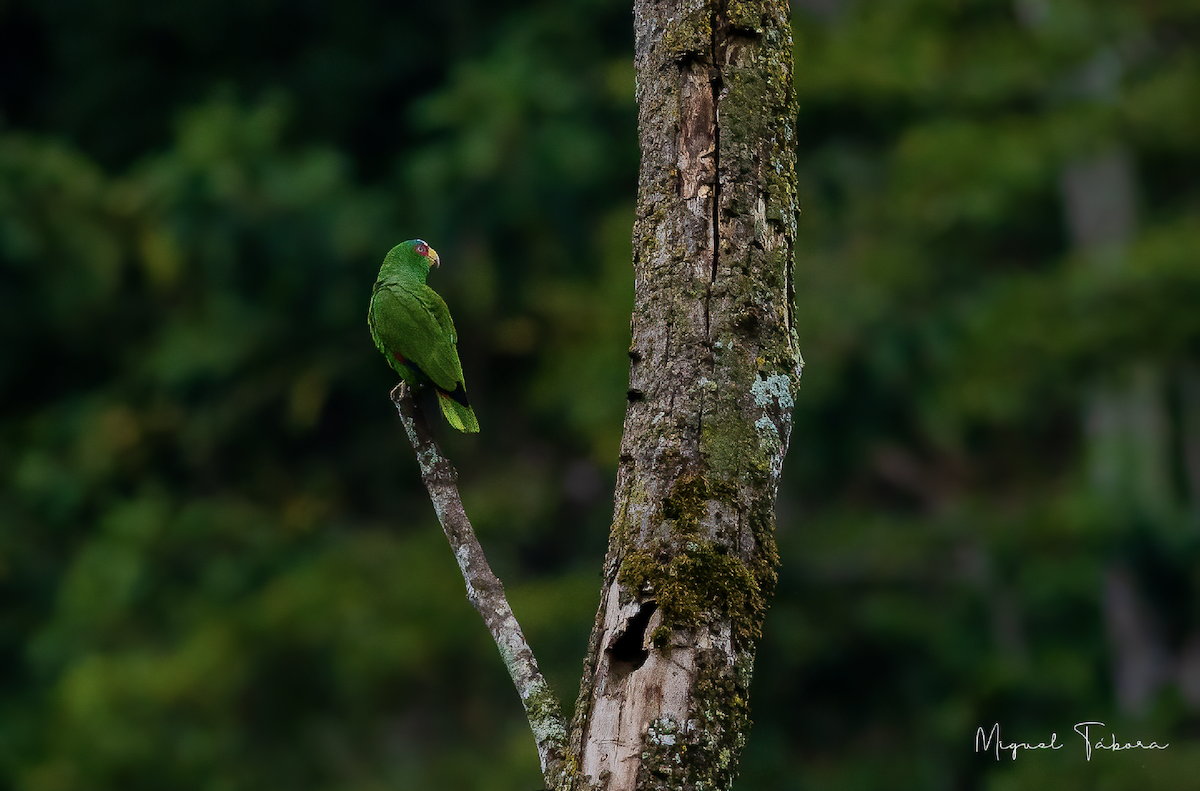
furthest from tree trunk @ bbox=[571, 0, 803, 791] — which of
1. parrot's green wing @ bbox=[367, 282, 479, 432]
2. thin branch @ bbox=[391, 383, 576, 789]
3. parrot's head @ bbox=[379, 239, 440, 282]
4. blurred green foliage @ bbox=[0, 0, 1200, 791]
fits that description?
blurred green foliage @ bbox=[0, 0, 1200, 791]

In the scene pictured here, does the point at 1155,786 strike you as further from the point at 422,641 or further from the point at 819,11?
the point at 819,11

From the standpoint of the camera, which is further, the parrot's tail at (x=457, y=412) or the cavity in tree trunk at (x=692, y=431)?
the parrot's tail at (x=457, y=412)

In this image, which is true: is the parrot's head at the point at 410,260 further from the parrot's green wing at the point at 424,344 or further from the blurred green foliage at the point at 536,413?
the blurred green foliage at the point at 536,413

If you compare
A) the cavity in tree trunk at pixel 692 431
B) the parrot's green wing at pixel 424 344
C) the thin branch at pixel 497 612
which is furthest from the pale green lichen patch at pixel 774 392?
the parrot's green wing at pixel 424 344

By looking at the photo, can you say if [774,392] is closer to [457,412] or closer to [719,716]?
[719,716]

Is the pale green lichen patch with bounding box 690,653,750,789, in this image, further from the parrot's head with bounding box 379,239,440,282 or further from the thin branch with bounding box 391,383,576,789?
the parrot's head with bounding box 379,239,440,282

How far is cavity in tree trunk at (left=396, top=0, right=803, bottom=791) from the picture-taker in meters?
1.68

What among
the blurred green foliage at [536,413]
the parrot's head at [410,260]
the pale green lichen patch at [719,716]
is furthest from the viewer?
the blurred green foliage at [536,413]

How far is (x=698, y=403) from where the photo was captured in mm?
1803

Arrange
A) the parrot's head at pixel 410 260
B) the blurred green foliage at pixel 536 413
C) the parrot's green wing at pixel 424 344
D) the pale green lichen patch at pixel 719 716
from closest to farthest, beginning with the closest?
the pale green lichen patch at pixel 719 716 → the parrot's green wing at pixel 424 344 → the parrot's head at pixel 410 260 → the blurred green foliage at pixel 536 413

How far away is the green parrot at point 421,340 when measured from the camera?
7.93ft

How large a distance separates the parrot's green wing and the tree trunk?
63 cm

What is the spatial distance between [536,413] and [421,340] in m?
5.86

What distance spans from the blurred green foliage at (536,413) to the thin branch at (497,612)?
5039 mm
